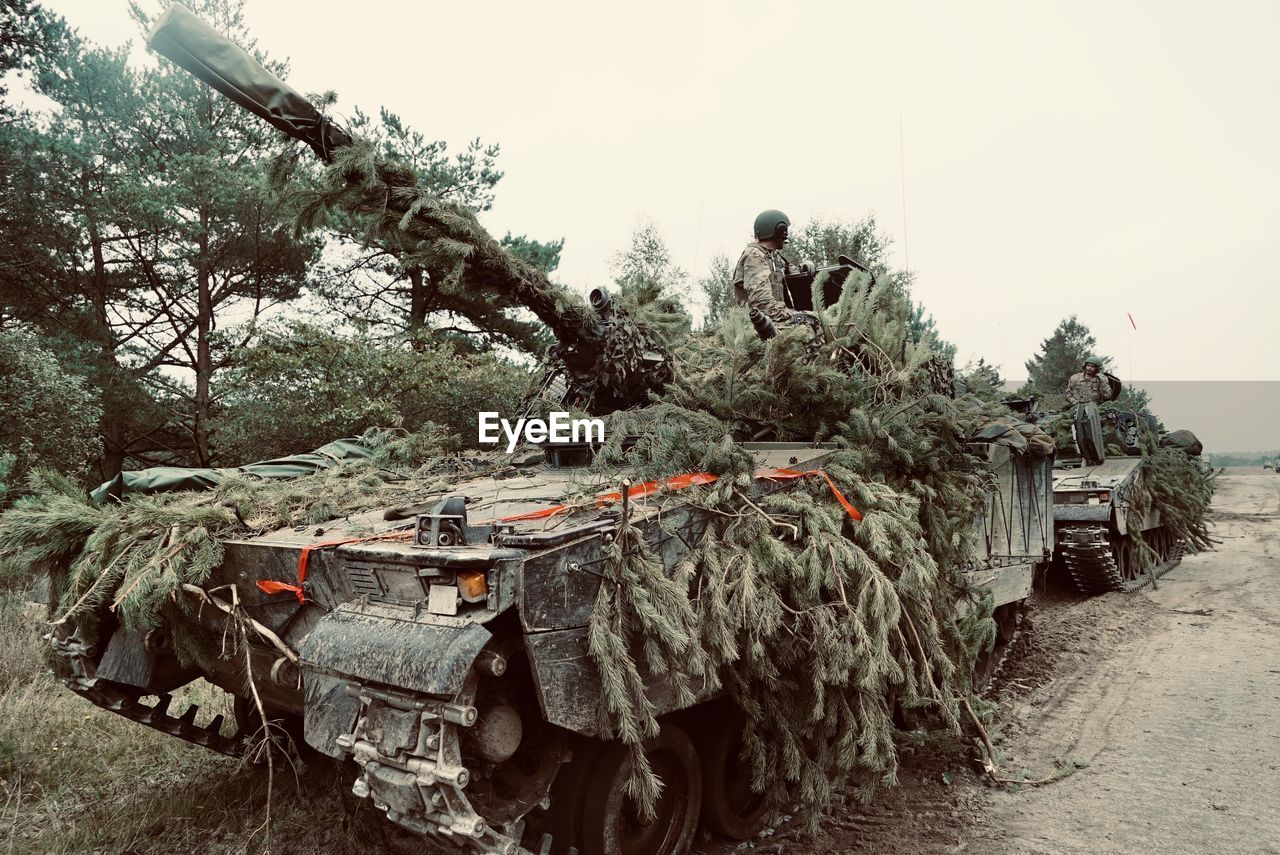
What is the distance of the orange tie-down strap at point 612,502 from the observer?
347 cm

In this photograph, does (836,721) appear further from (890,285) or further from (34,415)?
(34,415)

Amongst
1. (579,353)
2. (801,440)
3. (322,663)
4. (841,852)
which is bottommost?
(841,852)

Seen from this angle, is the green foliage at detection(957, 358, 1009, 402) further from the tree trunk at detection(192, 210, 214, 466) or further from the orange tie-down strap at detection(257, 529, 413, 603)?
the tree trunk at detection(192, 210, 214, 466)

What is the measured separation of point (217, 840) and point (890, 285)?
4998mm

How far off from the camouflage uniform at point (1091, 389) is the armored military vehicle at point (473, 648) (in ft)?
30.0

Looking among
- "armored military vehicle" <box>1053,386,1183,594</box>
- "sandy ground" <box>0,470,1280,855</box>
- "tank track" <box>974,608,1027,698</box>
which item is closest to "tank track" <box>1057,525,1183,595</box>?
"armored military vehicle" <box>1053,386,1183,594</box>

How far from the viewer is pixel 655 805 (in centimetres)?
391

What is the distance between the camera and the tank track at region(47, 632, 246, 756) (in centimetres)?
423

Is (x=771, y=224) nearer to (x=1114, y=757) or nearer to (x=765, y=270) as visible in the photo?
(x=765, y=270)

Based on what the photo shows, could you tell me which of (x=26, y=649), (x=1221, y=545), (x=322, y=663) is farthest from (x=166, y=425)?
(x=1221, y=545)

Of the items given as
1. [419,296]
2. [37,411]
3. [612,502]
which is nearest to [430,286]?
[419,296]

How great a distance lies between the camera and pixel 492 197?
1608 cm

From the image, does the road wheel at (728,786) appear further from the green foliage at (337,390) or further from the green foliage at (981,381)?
the green foliage at (337,390)

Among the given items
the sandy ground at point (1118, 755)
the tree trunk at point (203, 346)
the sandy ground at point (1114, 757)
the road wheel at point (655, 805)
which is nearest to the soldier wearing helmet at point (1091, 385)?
the sandy ground at point (1118, 755)
